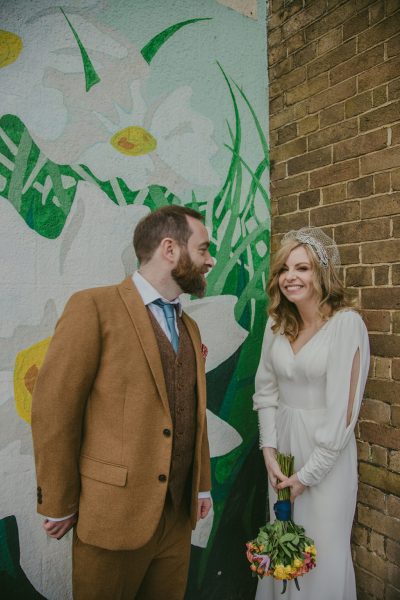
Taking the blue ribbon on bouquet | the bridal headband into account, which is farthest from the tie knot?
the blue ribbon on bouquet

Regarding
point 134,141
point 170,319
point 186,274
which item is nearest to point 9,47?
point 134,141

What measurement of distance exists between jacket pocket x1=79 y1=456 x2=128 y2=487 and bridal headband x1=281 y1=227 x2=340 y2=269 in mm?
1443

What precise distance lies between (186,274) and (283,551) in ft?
4.62

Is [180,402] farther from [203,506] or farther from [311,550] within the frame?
[311,550]

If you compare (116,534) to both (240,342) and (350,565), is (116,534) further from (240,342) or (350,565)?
(240,342)

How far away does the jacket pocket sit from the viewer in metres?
1.78

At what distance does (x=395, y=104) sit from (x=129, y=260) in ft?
5.46

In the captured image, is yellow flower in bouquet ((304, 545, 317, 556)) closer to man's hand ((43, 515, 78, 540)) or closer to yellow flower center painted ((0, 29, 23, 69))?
man's hand ((43, 515, 78, 540))

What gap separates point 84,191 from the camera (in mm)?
2465

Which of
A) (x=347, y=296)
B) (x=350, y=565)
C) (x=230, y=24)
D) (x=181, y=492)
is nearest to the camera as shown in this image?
(x=181, y=492)

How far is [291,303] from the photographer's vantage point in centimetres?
263

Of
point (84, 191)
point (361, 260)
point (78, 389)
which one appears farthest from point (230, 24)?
point (78, 389)

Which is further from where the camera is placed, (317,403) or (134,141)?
(134,141)

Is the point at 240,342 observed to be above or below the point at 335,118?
below
